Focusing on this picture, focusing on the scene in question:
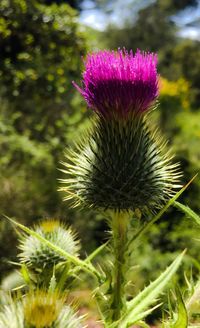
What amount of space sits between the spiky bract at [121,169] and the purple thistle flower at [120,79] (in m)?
0.13

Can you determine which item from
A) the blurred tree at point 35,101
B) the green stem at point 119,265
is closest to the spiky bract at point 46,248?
the green stem at point 119,265

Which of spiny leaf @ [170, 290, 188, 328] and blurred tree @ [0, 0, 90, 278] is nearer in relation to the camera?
spiny leaf @ [170, 290, 188, 328]

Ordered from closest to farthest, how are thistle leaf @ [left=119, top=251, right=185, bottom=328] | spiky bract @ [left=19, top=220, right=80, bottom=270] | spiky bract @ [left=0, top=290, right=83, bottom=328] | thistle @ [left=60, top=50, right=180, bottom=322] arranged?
spiky bract @ [left=0, top=290, right=83, bottom=328], thistle leaf @ [left=119, top=251, right=185, bottom=328], thistle @ [left=60, top=50, right=180, bottom=322], spiky bract @ [left=19, top=220, right=80, bottom=270]

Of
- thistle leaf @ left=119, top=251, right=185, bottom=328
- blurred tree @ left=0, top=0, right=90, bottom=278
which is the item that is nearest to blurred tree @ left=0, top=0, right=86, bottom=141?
blurred tree @ left=0, top=0, right=90, bottom=278

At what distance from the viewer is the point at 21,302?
67.8 inches

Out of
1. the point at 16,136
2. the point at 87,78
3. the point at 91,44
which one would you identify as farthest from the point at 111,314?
the point at 91,44

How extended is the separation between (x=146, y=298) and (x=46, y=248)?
3.96 feet

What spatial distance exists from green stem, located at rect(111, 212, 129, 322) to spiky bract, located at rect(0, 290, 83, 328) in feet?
1.01

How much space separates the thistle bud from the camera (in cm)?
243

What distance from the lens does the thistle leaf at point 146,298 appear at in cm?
172

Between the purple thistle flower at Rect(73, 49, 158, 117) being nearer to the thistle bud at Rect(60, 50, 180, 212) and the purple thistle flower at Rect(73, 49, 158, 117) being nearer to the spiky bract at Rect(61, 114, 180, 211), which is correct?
the thistle bud at Rect(60, 50, 180, 212)

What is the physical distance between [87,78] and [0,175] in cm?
588

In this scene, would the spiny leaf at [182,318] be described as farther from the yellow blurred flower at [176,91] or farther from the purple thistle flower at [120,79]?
the yellow blurred flower at [176,91]

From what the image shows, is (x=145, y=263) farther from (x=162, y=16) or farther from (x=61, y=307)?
(x=162, y=16)
